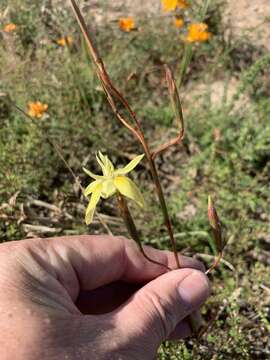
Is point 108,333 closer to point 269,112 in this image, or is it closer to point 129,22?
point 269,112

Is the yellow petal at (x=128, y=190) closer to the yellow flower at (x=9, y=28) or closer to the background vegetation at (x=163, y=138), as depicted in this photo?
the background vegetation at (x=163, y=138)

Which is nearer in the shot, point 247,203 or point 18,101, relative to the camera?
point 247,203

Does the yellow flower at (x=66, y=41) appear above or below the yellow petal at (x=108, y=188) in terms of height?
above

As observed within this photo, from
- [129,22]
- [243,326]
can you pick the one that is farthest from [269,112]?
[243,326]

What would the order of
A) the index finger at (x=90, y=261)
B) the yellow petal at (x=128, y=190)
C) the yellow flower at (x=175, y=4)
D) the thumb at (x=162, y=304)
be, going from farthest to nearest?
the yellow flower at (x=175, y=4) < the index finger at (x=90, y=261) < the thumb at (x=162, y=304) < the yellow petal at (x=128, y=190)

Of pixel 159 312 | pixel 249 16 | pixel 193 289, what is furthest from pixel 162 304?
pixel 249 16

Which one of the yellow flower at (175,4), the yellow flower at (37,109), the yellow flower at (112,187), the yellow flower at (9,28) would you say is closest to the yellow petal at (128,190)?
the yellow flower at (112,187)

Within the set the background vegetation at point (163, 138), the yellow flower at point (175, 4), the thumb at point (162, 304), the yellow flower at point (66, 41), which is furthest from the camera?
the yellow flower at point (175, 4)

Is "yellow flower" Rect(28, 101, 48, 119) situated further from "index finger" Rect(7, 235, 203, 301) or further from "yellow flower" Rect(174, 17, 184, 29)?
"index finger" Rect(7, 235, 203, 301)
